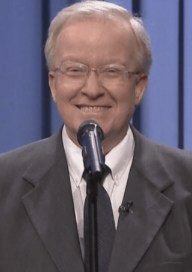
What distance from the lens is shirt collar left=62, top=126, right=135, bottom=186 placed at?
150cm

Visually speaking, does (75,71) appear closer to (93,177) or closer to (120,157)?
(120,157)

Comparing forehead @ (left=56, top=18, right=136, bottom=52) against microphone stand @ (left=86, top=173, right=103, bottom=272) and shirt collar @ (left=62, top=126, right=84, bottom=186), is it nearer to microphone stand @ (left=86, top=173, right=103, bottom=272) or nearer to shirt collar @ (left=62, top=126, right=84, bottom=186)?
shirt collar @ (left=62, top=126, right=84, bottom=186)

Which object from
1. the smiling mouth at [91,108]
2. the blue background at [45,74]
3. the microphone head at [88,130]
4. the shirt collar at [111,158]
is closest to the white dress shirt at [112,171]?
the shirt collar at [111,158]

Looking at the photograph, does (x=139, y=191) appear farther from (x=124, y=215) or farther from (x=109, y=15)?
(x=109, y=15)

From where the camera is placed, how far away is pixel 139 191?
4.85 ft

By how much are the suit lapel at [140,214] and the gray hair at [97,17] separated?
0.22 meters

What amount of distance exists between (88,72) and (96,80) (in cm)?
2

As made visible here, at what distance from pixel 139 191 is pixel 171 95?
742 mm

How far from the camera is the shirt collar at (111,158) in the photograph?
150cm

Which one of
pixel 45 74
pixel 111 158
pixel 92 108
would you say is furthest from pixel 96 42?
pixel 45 74

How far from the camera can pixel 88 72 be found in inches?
55.9

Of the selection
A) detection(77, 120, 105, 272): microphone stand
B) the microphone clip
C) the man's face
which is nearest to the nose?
the man's face

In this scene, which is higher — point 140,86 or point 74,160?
point 140,86

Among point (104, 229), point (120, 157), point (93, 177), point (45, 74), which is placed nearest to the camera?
point (93, 177)
